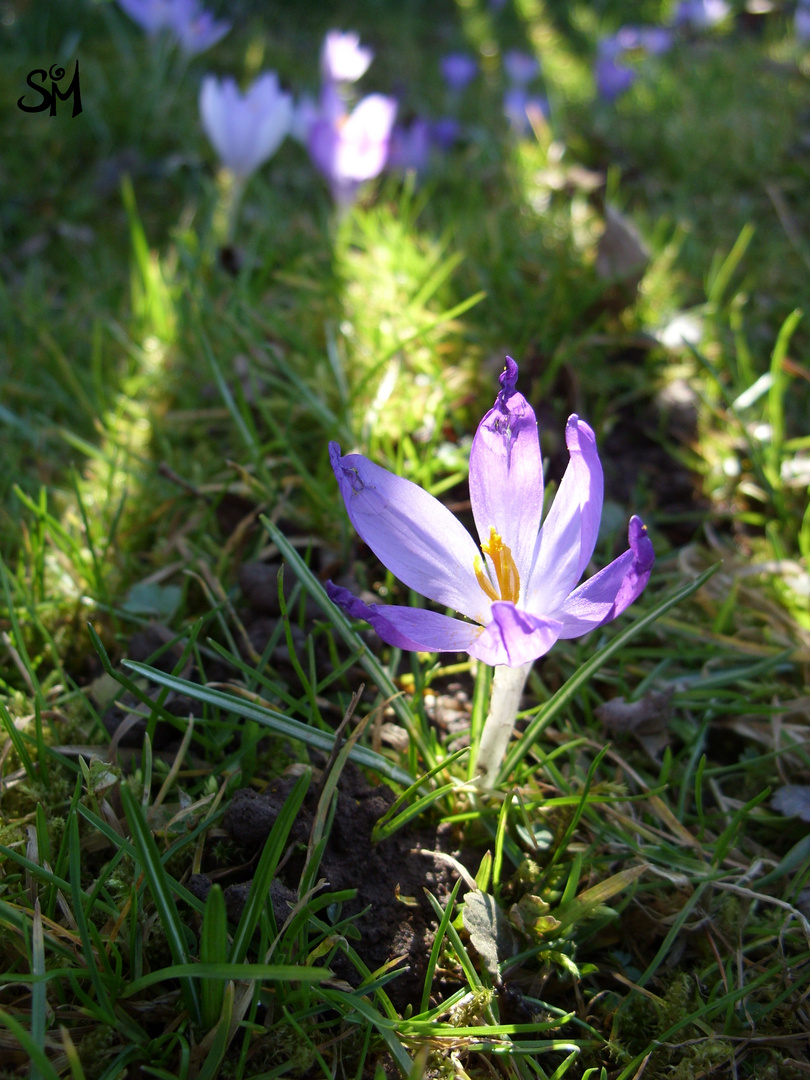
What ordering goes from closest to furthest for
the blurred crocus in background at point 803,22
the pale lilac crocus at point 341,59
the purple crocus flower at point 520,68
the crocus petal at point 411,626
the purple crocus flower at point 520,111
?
Answer: the crocus petal at point 411,626
the pale lilac crocus at point 341,59
the purple crocus flower at point 520,111
the purple crocus flower at point 520,68
the blurred crocus in background at point 803,22

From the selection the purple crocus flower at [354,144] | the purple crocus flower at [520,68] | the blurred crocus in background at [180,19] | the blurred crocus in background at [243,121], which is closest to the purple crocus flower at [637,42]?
the purple crocus flower at [520,68]

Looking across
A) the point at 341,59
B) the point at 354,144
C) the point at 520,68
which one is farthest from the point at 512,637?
the point at 520,68

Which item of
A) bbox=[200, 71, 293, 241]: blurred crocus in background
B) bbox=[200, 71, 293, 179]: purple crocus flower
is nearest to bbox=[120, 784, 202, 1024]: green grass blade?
bbox=[200, 71, 293, 241]: blurred crocus in background

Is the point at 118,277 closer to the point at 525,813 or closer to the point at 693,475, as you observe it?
the point at 693,475

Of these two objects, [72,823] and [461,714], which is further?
[461,714]

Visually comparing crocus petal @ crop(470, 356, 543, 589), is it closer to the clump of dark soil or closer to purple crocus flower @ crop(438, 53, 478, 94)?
the clump of dark soil

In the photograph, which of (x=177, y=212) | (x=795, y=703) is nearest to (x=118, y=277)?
(x=177, y=212)

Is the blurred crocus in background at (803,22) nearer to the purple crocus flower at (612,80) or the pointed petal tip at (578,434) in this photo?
the purple crocus flower at (612,80)
